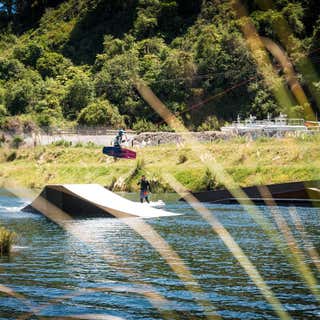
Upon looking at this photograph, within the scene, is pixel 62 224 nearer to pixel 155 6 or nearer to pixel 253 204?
pixel 253 204

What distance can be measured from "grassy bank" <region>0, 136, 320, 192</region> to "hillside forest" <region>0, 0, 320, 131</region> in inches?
936

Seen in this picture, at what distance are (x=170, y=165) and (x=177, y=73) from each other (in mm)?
57215

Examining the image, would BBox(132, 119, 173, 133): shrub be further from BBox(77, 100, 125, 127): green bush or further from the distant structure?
the distant structure

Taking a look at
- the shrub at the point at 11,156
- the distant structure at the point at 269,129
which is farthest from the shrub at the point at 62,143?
the distant structure at the point at 269,129

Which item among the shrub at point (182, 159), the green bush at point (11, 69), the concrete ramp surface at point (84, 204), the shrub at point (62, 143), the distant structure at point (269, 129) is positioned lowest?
the concrete ramp surface at point (84, 204)

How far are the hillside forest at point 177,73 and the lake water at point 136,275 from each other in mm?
86168

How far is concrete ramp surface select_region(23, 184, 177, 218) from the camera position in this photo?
146ft

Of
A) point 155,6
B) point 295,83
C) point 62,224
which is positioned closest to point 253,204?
point 62,224

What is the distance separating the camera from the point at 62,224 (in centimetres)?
3991

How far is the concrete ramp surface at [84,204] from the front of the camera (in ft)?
146

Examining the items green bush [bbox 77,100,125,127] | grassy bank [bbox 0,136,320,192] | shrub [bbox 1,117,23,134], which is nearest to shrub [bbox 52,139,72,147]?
grassy bank [bbox 0,136,320,192]

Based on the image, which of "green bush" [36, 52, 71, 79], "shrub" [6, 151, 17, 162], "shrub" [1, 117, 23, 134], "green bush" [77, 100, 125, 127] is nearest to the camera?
"shrub" [6, 151, 17, 162]

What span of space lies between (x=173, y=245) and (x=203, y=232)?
5.91 m

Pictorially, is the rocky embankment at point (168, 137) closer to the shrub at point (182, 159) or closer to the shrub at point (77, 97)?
the shrub at point (182, 159)
